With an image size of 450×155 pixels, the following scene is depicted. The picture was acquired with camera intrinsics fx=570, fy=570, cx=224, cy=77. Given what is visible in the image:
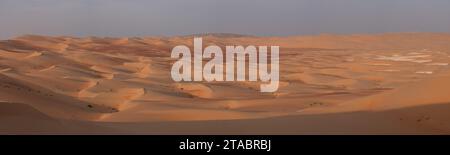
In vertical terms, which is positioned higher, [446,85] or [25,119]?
[446,85]

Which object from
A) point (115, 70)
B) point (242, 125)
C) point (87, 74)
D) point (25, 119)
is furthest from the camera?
point (115, 70)

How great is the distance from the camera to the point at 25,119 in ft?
20.9

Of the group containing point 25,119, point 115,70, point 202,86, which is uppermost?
point 115,70

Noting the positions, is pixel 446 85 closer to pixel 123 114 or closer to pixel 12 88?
pixel 123 114

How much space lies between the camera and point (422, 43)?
156 feet

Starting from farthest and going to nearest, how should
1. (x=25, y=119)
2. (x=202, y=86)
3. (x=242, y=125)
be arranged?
(x=202, y=86)
(x=242, y=125)
(x=25, y=119)
